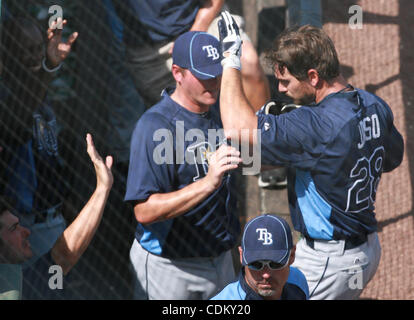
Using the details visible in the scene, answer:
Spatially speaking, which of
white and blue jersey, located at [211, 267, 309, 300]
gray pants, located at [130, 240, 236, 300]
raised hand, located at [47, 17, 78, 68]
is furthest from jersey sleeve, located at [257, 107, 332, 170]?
raised hand, located at [47, 17, 78, 68]

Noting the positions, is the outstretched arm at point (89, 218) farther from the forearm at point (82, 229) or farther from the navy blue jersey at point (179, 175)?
the navy blue jersey at point (179, 175)

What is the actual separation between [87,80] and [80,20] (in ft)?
1.20

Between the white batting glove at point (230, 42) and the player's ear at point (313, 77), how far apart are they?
1.06 ft

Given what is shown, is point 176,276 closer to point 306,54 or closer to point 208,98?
point 208,98

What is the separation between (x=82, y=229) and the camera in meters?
3.38

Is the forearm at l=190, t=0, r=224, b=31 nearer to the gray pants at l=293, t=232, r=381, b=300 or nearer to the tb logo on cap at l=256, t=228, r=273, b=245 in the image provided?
the gray pants at l=293, t=232, r=381, b=300

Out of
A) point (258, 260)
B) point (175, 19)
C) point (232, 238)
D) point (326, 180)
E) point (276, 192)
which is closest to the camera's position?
point (258, 260)

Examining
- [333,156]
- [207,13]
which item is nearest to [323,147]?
[333,156]

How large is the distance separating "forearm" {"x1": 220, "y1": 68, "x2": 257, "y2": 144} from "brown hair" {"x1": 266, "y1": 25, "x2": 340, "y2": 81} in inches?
10.1

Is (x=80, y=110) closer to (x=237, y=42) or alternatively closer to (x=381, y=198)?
(x=237, y=42)

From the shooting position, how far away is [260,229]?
3.17 m

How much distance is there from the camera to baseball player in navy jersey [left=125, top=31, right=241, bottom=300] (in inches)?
136
